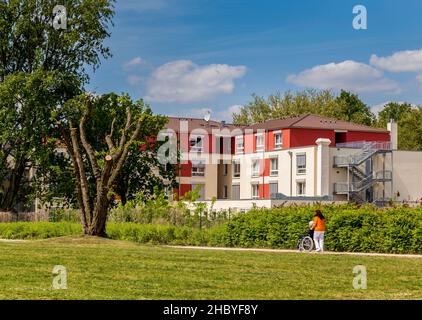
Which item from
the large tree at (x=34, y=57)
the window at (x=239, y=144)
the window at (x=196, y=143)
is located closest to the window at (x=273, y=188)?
the window at (x=239, y=144)

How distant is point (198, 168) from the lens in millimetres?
92812

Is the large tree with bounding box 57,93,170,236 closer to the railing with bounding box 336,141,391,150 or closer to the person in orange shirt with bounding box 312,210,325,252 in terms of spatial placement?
the person in orange shirt with bounding box 312,210,325,252

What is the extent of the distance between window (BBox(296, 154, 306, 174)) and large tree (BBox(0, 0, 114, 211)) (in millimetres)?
28653

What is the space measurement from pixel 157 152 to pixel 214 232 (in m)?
25.1

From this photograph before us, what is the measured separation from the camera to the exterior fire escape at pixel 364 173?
78.6 meters

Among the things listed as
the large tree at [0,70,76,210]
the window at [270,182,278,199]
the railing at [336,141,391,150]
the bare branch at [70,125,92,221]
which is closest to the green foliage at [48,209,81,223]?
the large tree at [0,70,76,210]

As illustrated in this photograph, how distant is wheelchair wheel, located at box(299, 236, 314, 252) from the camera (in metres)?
32.8

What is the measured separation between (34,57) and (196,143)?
38.2 metres

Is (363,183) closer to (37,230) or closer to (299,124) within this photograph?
(299,124)

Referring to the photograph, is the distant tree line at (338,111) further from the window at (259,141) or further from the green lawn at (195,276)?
the green lawn at (195,276)

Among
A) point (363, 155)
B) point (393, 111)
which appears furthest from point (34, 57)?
point (393, 111)

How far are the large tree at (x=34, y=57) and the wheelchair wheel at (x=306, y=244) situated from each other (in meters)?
24.6
